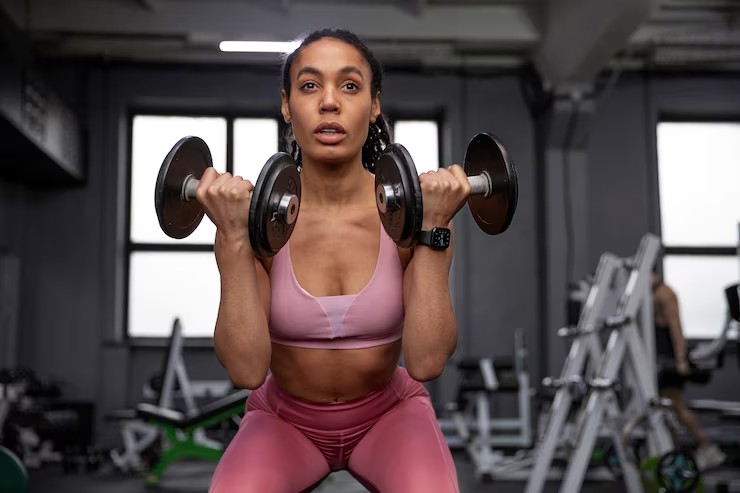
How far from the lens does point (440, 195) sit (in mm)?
1247

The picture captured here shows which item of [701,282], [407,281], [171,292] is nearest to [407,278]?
[407,281]

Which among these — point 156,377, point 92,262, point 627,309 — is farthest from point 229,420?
point 92,262

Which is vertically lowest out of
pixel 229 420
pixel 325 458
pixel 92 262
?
pixel 229 420

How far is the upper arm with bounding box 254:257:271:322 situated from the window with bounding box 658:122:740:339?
609 cm

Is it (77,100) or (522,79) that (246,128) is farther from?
(522,79)

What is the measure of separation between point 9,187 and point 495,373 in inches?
153

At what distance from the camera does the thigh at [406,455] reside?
3.76 feet

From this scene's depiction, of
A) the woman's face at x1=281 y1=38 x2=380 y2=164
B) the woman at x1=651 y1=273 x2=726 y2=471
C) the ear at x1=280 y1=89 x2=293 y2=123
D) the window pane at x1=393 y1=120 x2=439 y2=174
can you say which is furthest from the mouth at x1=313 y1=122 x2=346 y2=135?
the window pane at x1=393 y1=120 x2=439 y2=174

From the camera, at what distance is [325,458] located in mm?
1298

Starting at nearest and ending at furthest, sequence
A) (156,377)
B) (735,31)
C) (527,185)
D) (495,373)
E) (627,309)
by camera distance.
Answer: (627,309) < (156,377) < (495,373) < (735,31) < (527,185)

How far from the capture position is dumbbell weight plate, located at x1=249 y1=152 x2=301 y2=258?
1.15 metres

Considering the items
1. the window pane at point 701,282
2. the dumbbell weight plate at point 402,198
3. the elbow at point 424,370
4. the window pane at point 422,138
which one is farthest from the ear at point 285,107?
the window pane at point 701,282

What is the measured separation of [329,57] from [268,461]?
61 centimetres

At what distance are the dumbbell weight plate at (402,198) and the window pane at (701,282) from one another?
6.06m
